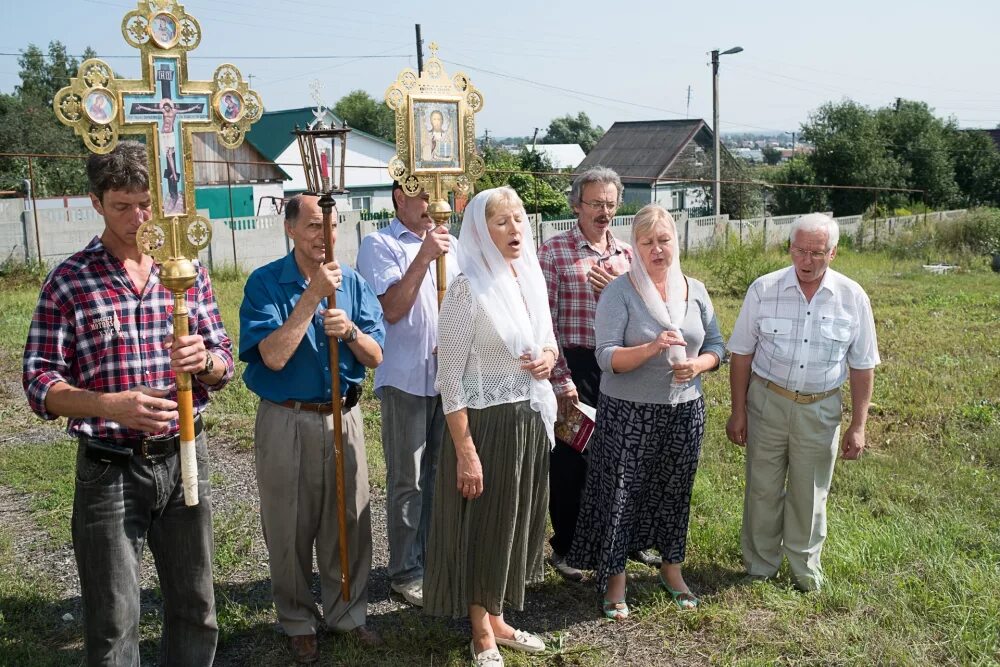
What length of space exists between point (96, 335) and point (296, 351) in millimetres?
821

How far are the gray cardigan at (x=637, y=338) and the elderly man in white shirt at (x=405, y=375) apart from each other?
0.79m

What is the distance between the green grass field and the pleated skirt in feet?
0.97

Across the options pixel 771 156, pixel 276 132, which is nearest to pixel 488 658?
pixel 276 132

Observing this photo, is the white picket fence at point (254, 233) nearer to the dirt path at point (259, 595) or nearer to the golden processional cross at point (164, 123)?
the dirt path at point (259, 595)

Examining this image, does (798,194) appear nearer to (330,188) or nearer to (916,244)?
(916,244)

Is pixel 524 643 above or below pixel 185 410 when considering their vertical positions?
below

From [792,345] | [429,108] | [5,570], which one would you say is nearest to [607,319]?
[792,345]

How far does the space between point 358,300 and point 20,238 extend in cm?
1483

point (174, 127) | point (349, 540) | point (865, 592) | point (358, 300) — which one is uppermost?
point (174, 127)

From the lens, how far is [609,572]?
4.07 m

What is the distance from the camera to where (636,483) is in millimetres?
4062

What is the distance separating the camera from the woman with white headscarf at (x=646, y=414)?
12.7 feet

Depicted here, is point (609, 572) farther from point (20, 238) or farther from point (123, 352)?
point (20, 238)

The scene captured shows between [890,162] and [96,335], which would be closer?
[96,335]
